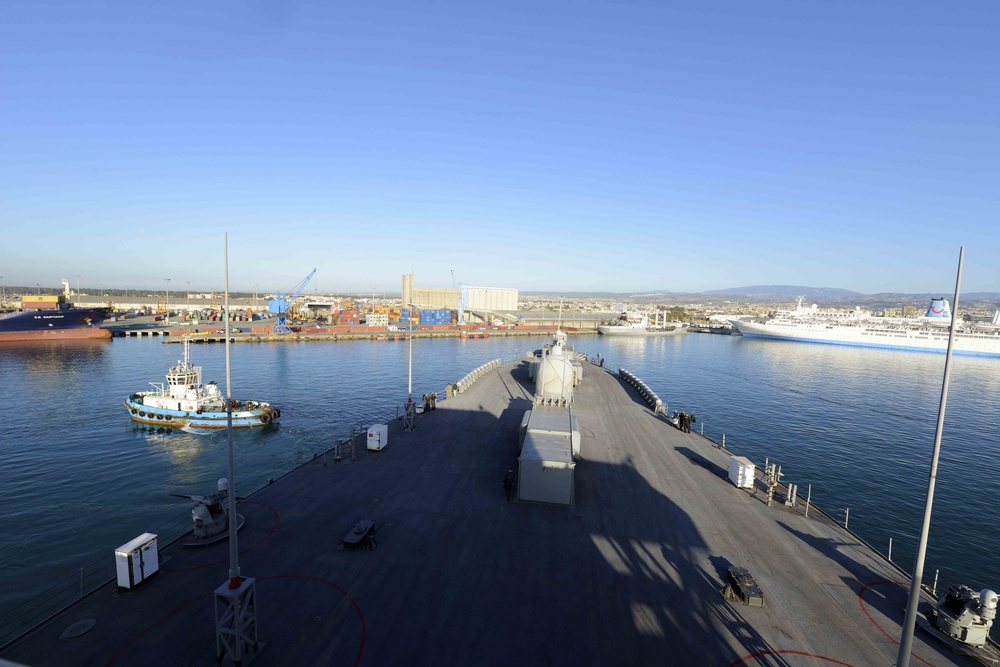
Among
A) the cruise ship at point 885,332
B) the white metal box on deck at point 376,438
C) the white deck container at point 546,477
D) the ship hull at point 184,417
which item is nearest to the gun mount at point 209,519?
the white metal box on deck at point 376,438

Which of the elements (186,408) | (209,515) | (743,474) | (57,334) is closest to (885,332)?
(743,474)

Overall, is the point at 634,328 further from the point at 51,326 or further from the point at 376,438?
the point at 51,326

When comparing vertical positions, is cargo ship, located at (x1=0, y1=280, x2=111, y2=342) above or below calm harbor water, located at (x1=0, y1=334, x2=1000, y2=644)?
above

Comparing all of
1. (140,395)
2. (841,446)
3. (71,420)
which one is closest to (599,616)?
(841,446)

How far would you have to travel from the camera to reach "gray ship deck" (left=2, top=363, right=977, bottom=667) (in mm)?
12930

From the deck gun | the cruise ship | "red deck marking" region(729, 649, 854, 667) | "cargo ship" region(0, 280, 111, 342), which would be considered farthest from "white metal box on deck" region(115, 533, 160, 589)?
the cruise ship

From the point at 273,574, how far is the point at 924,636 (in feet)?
71.2

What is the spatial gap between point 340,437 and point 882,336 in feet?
571

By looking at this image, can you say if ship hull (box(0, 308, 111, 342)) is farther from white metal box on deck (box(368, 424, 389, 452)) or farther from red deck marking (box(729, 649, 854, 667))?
red deck marking (box(729, 649, 854, 667))

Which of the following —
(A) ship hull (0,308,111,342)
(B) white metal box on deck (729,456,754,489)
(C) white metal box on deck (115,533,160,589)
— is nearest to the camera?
(C) white metal box on deck (115,533,160,589)

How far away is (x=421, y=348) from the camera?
117375 millimetres

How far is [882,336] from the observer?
14662 centimetres

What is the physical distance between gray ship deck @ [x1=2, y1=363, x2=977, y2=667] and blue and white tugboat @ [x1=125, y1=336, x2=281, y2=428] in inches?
1096

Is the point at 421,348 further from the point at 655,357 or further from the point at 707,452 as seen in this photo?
the point at 707,452
